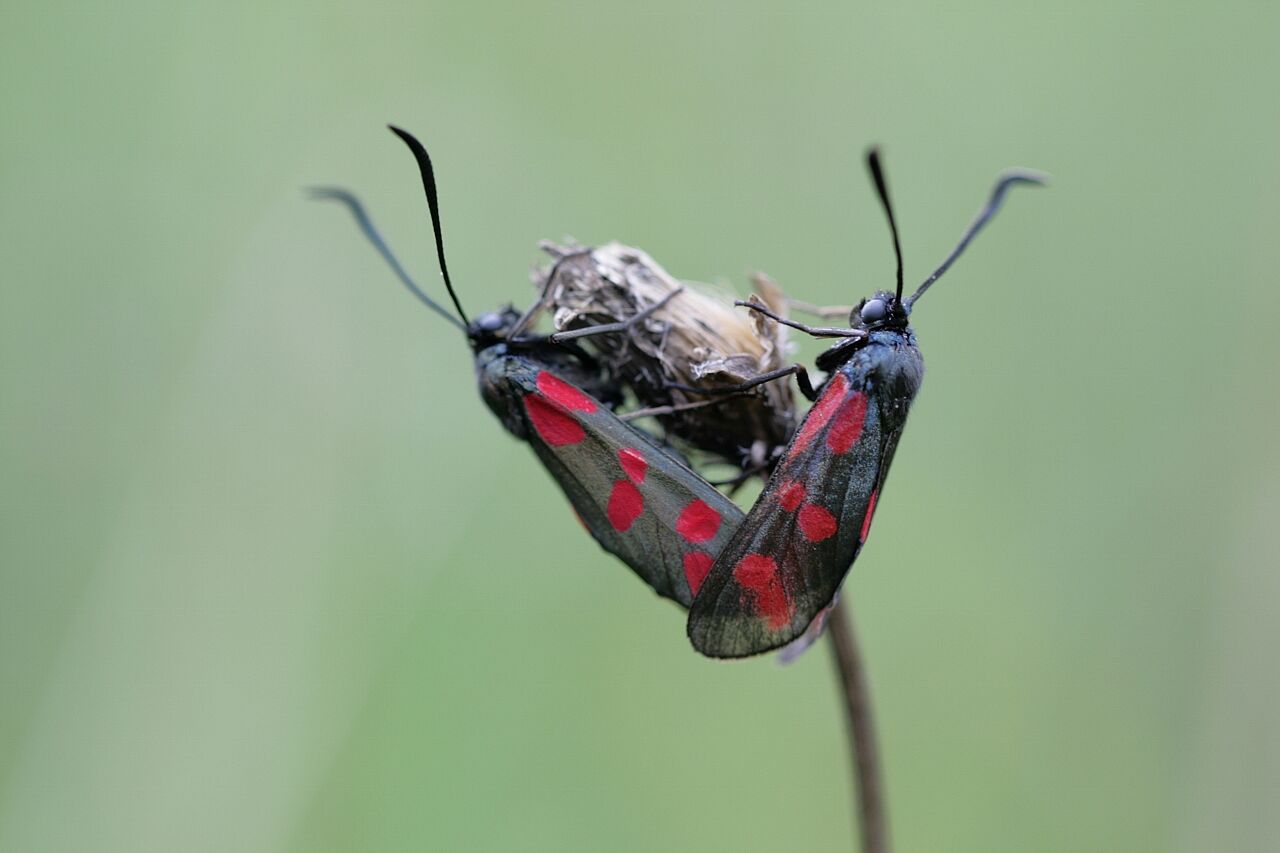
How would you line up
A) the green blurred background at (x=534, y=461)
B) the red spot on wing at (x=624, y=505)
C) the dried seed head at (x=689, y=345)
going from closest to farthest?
1. the dried seed head at (x=689, y=345)
2. the red spot on wing at (x=624, y=505)
3. the green blurred background at (x=534, y=461)

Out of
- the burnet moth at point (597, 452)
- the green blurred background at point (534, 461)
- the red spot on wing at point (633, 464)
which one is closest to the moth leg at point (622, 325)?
the burnet moth at point (597, 452)

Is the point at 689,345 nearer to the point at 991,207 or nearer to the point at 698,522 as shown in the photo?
the point at 698,522

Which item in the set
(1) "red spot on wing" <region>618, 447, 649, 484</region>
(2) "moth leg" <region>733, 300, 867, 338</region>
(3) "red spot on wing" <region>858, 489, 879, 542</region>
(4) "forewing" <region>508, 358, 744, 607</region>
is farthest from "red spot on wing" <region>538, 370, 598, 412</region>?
(3) "red spot on wing" <region>858, 489, 879, 542</region>

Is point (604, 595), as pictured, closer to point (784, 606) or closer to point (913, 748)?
point (913, 748)

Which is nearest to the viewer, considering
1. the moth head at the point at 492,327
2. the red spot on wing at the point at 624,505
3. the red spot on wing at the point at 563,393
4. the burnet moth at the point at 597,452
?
the burnet moth at the point at 597,452

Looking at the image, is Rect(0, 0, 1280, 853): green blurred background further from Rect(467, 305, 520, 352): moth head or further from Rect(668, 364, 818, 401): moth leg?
Rect(467, 305, 520, 352): moth head

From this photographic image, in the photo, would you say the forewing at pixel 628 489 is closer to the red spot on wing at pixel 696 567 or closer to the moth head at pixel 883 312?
the red spot on wing at pixel 696 567

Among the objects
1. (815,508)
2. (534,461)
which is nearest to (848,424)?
(815,508)

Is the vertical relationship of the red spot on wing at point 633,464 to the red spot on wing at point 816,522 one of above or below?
below
